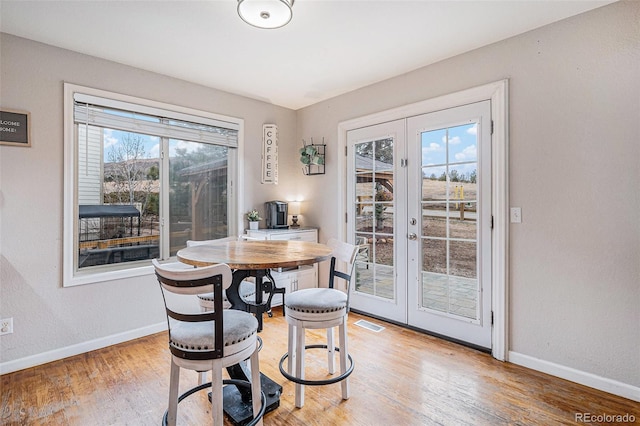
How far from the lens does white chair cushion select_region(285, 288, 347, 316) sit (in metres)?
1.82

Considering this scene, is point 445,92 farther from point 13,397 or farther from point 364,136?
point 13,397

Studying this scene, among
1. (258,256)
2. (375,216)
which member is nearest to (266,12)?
(258,256)

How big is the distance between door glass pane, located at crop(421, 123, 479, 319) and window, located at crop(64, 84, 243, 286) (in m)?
2.20

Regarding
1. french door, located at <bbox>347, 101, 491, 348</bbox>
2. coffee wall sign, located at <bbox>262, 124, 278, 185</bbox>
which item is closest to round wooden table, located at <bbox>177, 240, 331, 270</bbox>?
french door, located at <bbox>347, 101, 491, 348</bbox>

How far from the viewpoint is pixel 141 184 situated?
3.09 meters

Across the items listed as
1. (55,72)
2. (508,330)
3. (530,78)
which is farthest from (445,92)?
(55,72)

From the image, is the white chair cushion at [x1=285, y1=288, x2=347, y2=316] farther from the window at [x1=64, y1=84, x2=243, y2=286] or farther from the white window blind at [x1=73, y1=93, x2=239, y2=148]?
the white window blind at [x1=73, y1=93, x2=239, y2=148]

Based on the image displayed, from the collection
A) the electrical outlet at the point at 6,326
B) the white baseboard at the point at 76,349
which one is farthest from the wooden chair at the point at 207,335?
the electrical outlet at the point at 6,326

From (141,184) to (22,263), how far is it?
1.09 meters

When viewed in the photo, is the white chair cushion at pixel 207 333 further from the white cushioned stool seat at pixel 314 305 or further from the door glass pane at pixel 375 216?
the door glass pane at pixel 375 216

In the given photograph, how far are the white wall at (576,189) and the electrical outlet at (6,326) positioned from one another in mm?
3802

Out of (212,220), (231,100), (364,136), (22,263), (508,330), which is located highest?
(231,100)

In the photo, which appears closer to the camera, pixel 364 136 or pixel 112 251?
pixel 112 251

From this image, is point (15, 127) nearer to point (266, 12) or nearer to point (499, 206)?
point (266, 12)
